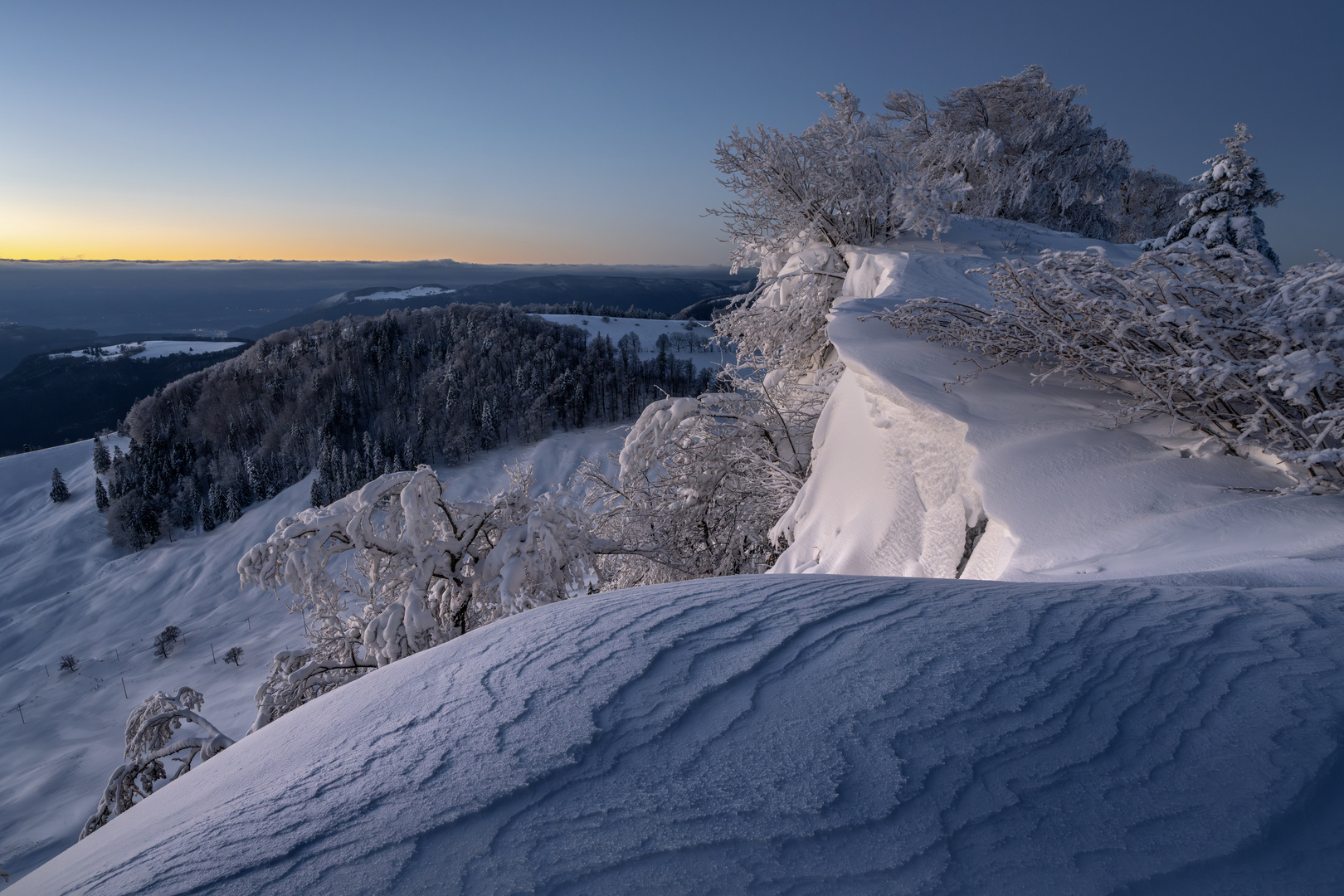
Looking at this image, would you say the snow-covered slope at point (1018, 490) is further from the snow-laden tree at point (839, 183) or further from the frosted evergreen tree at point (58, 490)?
the frosted evergreen tree at point (58, 490)

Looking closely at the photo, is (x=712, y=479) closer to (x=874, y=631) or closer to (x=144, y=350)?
(x=874, y=631)

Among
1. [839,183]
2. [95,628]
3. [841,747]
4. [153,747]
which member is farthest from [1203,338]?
[95,628]

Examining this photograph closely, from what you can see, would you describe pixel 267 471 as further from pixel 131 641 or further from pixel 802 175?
pixel 802 175

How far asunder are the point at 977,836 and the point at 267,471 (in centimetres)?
7485

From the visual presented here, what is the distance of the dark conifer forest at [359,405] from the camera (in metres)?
59.5

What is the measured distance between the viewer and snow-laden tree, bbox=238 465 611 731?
6371mm

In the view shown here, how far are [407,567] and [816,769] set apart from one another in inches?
270

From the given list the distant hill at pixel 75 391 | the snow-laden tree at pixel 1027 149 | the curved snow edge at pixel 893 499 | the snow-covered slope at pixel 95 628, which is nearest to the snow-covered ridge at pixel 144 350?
the distant hill at pixel 75 391

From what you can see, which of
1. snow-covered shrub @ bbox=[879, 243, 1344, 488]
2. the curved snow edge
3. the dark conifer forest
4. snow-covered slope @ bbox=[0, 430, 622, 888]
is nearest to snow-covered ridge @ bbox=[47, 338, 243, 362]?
the dark conifer forest

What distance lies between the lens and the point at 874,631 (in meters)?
1.47

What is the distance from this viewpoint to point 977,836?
82 cm

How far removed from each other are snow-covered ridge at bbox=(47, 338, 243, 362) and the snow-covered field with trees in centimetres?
12886

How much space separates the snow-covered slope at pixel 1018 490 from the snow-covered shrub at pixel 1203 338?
0.58ft

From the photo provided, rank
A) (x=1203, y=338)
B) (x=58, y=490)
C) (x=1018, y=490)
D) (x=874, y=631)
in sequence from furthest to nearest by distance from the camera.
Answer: (x=58, y=490) < (x=1018, y=490) < (x=1203, y=338) < (x=874, y=631)
